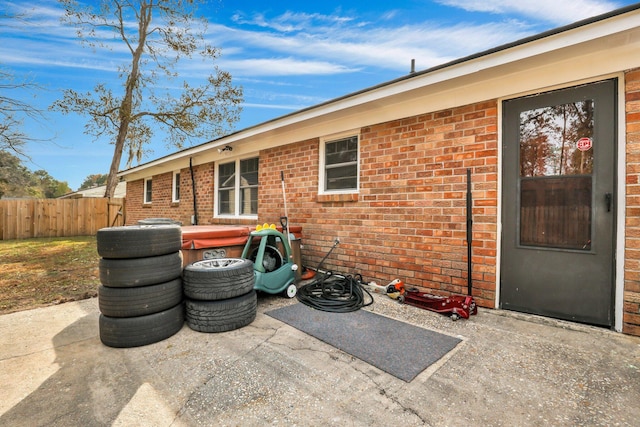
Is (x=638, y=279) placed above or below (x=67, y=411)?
above

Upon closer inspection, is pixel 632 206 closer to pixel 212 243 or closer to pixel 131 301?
pixel 212 243

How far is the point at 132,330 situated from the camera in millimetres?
2525

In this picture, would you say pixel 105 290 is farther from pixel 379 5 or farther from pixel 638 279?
pixel 379 5

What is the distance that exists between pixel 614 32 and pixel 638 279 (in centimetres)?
221

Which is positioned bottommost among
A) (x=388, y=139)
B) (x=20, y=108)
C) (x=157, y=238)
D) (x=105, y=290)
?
(x=105, y=290)

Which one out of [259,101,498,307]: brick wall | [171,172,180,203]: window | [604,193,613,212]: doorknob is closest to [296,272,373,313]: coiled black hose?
[259,101,498,307]: brick wall

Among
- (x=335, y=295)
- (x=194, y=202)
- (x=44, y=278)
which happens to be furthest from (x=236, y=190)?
(x=335, y=295)

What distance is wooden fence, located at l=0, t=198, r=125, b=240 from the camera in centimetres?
1117

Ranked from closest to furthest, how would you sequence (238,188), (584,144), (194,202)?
1. (584,144)
2. (238,188)
3. (194,202)

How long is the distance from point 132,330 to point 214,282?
76cm

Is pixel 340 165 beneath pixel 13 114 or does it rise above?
beneath

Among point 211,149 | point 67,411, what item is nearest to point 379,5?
point 211,149

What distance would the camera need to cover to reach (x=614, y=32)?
2.50 meters

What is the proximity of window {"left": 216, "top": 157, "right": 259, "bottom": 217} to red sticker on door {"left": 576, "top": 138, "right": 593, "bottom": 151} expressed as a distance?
5641mm
